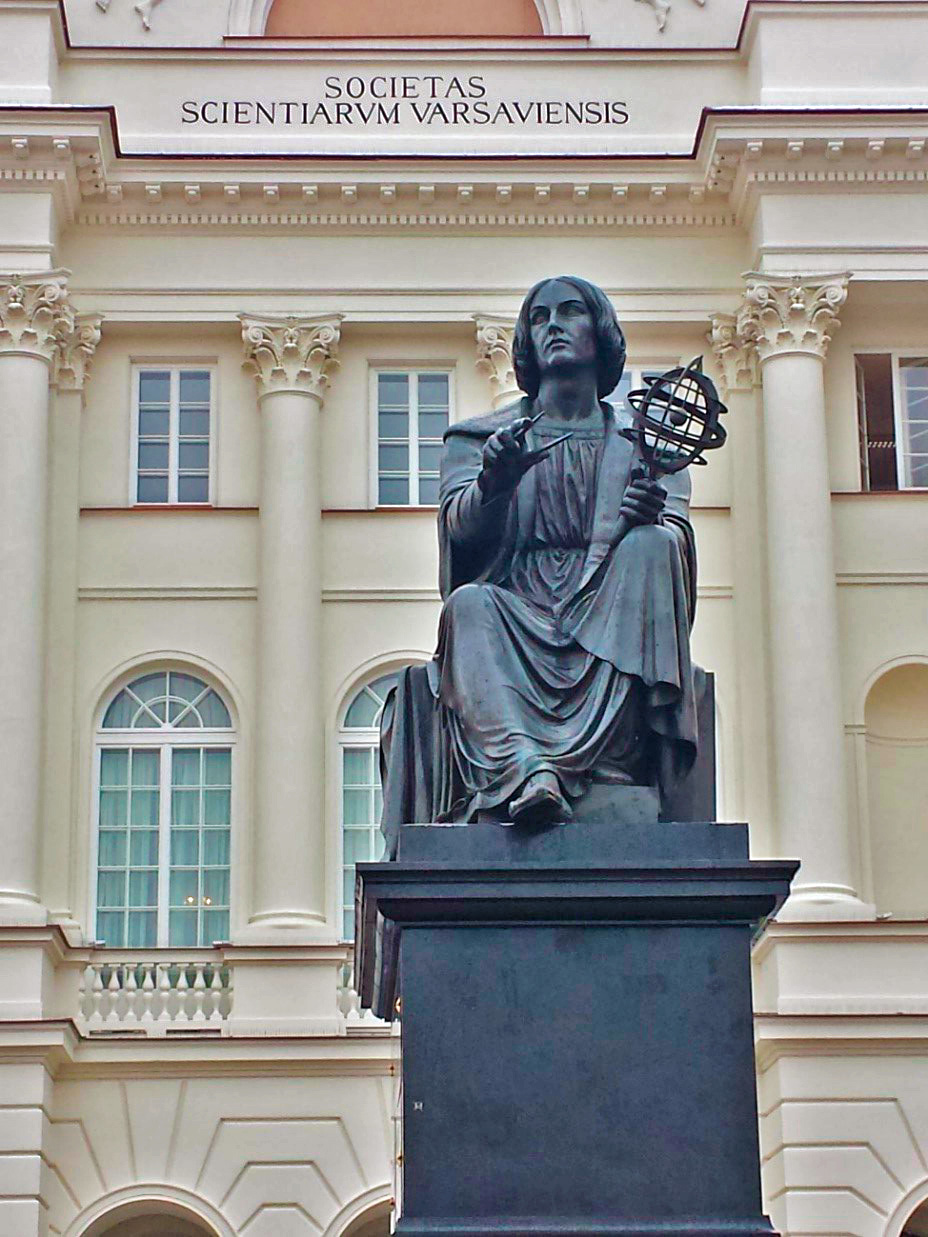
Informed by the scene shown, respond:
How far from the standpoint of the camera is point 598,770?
8.34m

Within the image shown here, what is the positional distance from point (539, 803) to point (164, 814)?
20.4 m

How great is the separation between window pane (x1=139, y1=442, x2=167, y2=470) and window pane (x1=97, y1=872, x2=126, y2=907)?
439cm

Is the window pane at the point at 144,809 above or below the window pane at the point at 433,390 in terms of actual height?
below

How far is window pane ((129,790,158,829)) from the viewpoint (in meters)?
28.1

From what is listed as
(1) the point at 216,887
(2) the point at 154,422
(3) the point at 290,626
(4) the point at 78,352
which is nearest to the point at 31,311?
(4) the point at 78,352

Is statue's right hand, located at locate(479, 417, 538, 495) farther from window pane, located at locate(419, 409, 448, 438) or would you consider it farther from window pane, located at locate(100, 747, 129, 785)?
window pane, located at locate(419, 409, 448, 438)

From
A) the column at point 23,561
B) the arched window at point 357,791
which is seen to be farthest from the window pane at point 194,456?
the arched window at point 357,791

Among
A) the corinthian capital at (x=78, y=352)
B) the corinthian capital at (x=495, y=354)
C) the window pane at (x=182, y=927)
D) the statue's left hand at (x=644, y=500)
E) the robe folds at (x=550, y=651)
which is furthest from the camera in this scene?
the corinthian capital at (x=78, y=352)

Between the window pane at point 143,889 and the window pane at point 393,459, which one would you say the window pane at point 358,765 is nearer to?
the window pane at point 143,889

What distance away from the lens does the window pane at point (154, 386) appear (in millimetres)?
29625

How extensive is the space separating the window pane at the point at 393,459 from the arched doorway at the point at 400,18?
4.90 metres

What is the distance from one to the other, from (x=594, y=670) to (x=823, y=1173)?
18.6 meters

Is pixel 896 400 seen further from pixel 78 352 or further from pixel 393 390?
pixel 78 352

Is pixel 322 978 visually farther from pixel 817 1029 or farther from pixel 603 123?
pixel 603 123
